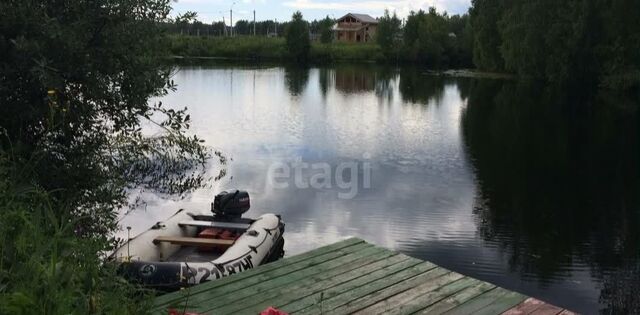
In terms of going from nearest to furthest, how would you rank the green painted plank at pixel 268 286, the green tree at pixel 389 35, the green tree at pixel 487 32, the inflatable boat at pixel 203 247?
the green painted plank at pixel 268 286 < the inflatable boat at pixel 203 247 < the green tree at pixel 487 32 < the green tree at pixel 389 35

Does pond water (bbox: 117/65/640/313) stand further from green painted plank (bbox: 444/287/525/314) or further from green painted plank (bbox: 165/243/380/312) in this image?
green painted plank (bbox: 165/243/380/312)

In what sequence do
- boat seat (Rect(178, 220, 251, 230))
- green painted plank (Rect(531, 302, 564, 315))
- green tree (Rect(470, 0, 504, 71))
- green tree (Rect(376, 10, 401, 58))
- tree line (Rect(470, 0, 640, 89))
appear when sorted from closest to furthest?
green painted plank (Rect(531, 302, 564, 315)) < boat seat (Rect(178, 220, 251, 230)) < tree line (Rect(470, 0, 640, 89)) < green tree (Rect(470, 0, 504, 71)) < green tree (Rect(376, 10, 401, 58))

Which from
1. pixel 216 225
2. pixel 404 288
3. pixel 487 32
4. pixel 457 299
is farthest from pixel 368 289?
pixel 487 32

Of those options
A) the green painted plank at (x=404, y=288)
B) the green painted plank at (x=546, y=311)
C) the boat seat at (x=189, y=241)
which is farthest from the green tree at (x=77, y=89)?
the green painted plank at (x=546, y=311)

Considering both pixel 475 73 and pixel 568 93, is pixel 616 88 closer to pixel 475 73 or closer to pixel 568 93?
pixel 568 93

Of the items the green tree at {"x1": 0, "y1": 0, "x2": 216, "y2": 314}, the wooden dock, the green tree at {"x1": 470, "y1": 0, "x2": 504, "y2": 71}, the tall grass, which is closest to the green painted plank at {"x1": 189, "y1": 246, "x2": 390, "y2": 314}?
the wooden dock

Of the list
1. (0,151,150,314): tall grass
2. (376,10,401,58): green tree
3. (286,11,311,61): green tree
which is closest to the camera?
(0,151,150,314): tall grass

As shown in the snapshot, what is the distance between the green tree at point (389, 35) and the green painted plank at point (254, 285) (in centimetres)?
5724

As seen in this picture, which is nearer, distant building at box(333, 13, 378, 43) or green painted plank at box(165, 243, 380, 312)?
green painted plank at box(165, 243, 380, 312)

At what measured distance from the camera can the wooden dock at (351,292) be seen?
3.70 metres

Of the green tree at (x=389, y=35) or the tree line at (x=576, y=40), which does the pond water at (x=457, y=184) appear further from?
the green tree at (x=389, y=35)

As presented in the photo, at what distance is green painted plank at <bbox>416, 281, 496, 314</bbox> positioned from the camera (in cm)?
373

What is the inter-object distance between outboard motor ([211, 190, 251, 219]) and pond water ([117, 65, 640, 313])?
3.23ft

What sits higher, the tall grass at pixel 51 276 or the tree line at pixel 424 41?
the tree line at pixel 424 41
